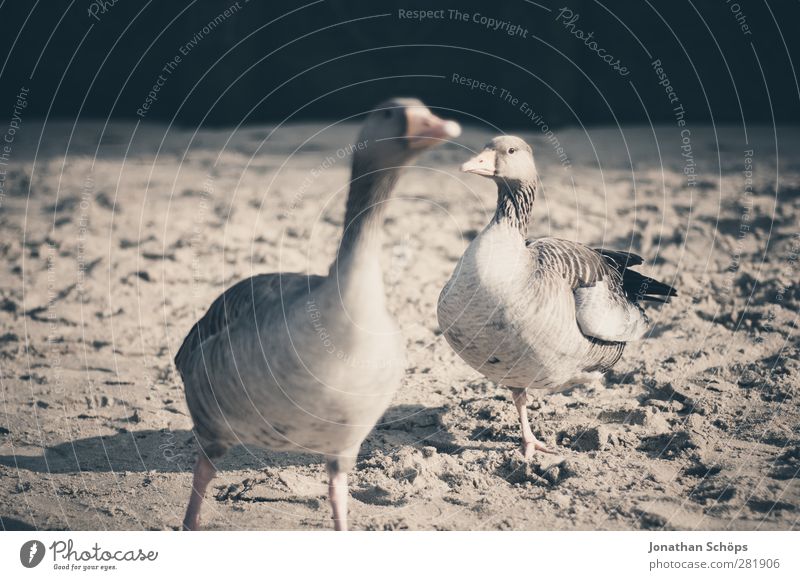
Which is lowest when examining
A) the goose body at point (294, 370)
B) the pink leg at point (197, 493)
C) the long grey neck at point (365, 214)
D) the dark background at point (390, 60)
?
the pink leg at point (197, 493)

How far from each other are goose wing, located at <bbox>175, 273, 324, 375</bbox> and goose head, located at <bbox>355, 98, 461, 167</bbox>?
688mm

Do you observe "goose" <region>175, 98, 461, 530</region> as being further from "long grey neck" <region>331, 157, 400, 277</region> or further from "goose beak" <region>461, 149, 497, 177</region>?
"goose beak" <region>461, 149, 497, 177</region>

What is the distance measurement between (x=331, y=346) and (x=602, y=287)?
2.65 metres

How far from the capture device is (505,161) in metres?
5.46

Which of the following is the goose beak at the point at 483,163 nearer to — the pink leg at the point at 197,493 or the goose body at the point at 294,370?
the goose body at the point at 294,370

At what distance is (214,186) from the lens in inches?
416

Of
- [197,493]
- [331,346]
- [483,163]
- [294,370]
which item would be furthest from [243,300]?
[483,163]

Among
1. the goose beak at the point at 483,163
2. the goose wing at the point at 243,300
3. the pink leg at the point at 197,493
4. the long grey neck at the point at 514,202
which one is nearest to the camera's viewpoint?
the goose wing at the point at 243,300

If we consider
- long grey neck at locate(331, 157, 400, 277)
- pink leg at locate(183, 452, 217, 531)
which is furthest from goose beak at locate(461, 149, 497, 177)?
pink leg at locate(183, 452, 217, 531)

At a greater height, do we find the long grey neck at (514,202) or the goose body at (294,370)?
the long grey neck at (514,202)

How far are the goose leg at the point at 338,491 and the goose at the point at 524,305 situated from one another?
4.48 feet

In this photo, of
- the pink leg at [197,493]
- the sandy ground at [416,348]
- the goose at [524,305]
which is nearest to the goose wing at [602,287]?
the goose at [524,305]

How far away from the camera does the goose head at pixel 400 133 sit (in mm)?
3375

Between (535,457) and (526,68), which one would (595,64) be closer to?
(526,68)
